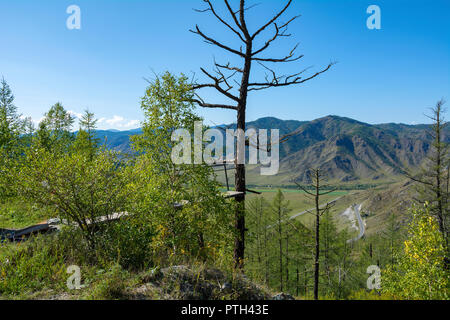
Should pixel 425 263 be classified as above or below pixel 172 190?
below

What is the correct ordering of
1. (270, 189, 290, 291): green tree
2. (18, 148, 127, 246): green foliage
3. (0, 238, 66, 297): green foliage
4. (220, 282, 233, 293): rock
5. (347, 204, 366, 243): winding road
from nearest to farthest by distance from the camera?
(0, 238, 66, 297): green foliage < (220, 282, 233, 293): rock < (18, 148, 127, 246): green foliage < (270, 189, 290, 291): green tree < (347, 204, 366, 243): winding road

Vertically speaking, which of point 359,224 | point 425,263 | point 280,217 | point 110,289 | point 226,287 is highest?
point 110,289

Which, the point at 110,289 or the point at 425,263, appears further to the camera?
the point at 425,263

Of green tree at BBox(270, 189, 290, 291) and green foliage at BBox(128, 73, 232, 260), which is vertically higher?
green foliage at BBox(128, 73, 232, 260)

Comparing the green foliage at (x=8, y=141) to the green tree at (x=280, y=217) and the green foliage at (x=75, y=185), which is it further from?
the green tree at (x=280, y=217)

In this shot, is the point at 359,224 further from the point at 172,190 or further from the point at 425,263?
the point at 172,190

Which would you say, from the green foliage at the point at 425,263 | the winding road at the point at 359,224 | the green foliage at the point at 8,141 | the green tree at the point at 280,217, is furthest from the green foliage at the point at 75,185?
the winding road at the point at 359,224

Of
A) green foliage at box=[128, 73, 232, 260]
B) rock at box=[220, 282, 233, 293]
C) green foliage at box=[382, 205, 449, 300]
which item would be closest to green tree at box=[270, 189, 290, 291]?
green foliage at box=[382, 205, 449, 300]

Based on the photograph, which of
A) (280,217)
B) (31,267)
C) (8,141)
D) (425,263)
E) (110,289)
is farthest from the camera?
(280,217)

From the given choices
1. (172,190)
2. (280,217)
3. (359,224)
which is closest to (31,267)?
(172,190)

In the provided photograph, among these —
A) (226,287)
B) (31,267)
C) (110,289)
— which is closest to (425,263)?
(226,287)

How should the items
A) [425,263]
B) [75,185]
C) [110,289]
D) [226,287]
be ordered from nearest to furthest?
[110,289], [226,287], [75,185], [425,263]

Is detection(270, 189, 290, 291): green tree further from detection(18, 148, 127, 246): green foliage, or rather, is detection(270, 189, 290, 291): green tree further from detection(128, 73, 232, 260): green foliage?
detection(18, 148, 127, 246): green foliage
